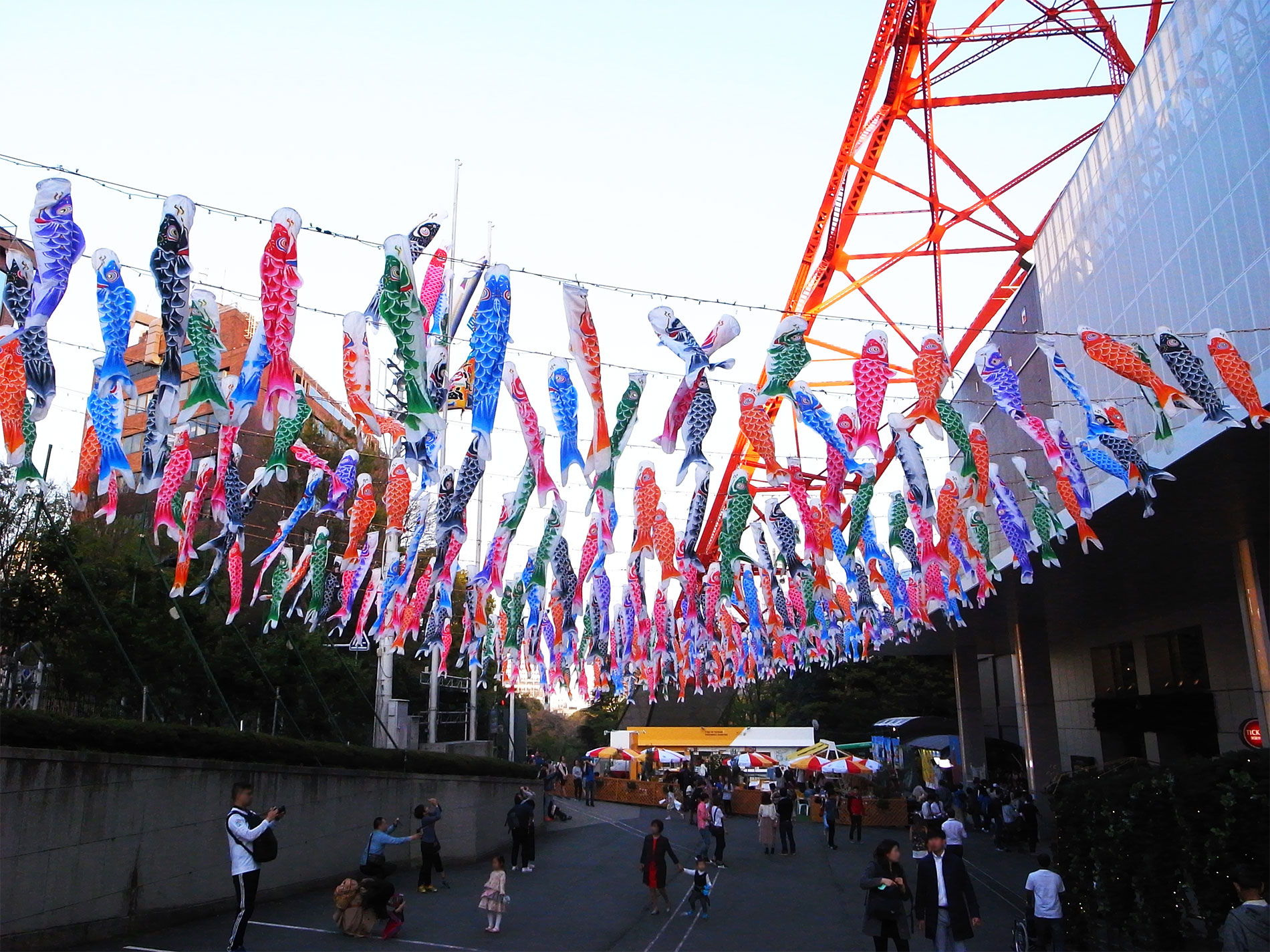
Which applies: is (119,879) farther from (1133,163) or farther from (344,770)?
(1133,163)

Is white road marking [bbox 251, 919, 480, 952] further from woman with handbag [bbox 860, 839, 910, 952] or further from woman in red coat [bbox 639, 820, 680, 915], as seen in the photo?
woman with handbag [bbox 860, 839, 910, 952]

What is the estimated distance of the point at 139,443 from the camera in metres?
43.4

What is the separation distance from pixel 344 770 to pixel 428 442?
749cm

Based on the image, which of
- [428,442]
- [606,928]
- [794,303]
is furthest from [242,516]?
[794,303]

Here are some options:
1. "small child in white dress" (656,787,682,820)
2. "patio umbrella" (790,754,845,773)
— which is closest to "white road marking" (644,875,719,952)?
"small child in white dress" (656,787,682,820)

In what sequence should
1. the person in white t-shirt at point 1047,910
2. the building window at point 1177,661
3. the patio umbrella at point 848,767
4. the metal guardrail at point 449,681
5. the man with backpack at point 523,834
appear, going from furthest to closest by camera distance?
the metal guardrail at point 449,681, the patio umbrella at point 848,767, the building window at point 1177,661, the man with backpack at point 523,834, the person in white t-shirt at point 1047,910

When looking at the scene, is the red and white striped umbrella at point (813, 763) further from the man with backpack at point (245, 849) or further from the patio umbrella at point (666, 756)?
the man with backpack at point (245, 849)

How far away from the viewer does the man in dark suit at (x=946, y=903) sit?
27.6 feet

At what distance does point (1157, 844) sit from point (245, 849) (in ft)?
27.2

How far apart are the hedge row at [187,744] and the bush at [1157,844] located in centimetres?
1004

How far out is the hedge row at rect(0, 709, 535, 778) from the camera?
899 centimetres

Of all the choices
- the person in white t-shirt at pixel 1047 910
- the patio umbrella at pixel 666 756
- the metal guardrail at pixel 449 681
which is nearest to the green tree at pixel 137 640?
the metal guardrail at pixel 449 681

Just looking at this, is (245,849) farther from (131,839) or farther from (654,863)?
(654,863)

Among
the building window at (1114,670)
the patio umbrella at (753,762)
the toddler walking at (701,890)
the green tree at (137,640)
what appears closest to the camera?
the toddler walking at (701,890)
